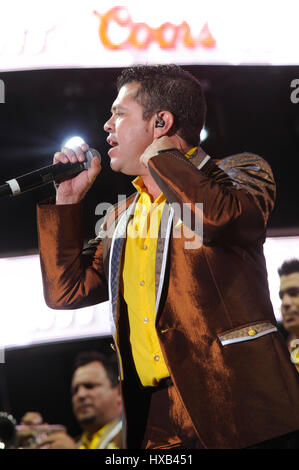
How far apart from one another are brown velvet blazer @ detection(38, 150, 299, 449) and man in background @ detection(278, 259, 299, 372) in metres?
2.11

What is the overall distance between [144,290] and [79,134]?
93.2 inches

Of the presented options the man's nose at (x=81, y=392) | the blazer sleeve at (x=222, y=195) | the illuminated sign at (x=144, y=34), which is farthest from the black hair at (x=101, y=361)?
the blazer sleeve at (x=222, y=195)

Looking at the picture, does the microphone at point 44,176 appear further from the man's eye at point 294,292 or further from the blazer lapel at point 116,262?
the man's eye at point 294,292

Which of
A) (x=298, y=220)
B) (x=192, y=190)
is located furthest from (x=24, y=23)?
(x=192, y=190)

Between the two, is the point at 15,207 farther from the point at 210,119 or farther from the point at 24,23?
the point at 210,119

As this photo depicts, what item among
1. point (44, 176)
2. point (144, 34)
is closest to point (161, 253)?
point (44, 176)

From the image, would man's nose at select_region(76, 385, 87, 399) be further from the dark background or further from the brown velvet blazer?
the brown velvet blazer

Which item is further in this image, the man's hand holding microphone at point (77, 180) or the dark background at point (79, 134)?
the dark background at point (79, 134)

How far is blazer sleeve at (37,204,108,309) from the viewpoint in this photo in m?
1.78

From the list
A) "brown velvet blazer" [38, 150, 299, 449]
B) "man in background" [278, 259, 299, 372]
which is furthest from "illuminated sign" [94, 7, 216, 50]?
"brown velvet blazer" [38, 150, 299, 449]

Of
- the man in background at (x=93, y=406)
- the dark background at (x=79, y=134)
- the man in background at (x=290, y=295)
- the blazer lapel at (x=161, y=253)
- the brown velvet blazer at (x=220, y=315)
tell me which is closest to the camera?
the brown velvet blazer at (x=220, y=315)

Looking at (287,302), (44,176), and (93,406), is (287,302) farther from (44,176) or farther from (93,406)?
(44,176)

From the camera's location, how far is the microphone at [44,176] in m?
1.51
